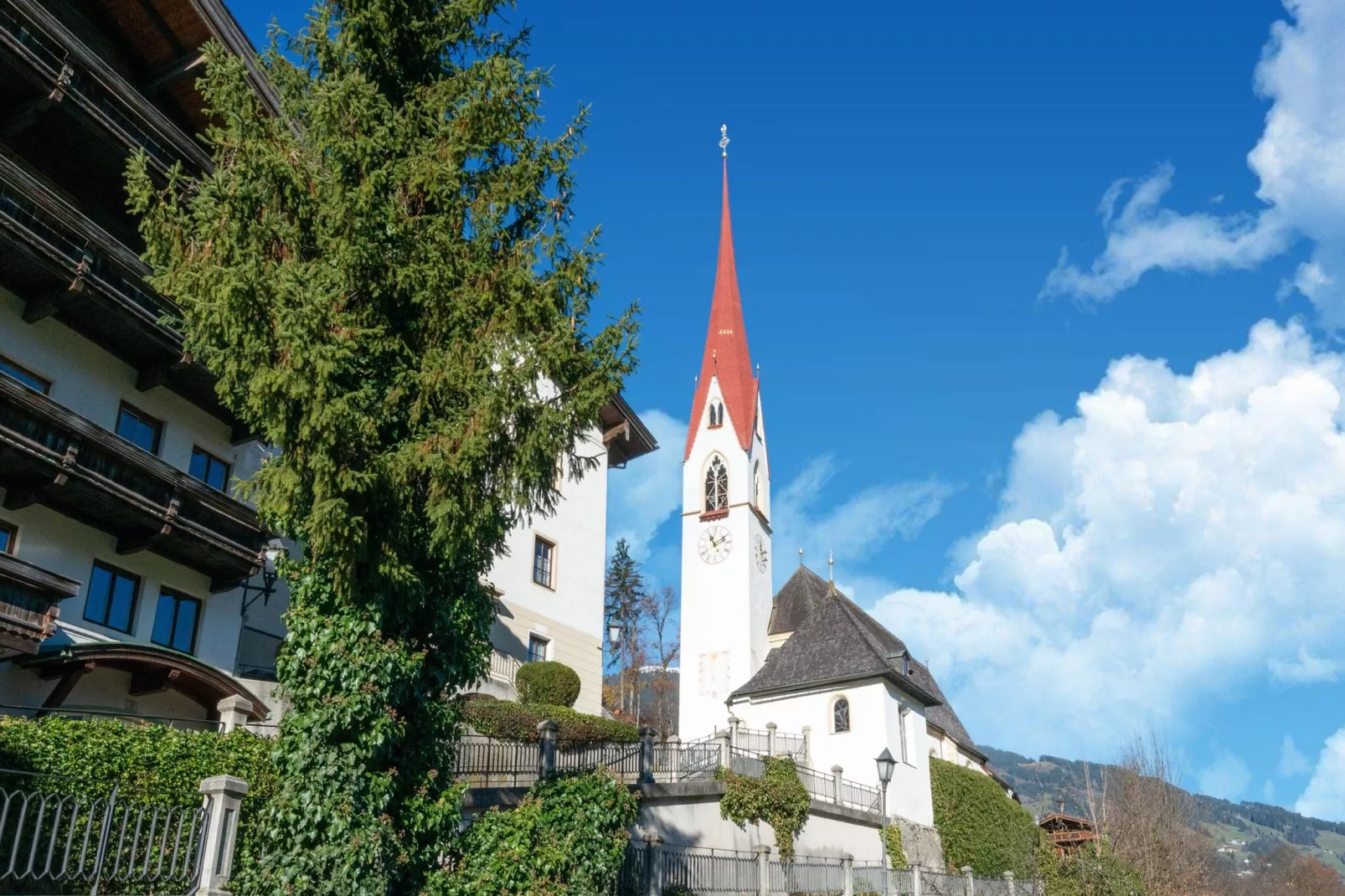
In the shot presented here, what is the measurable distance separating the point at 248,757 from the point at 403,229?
303 inches

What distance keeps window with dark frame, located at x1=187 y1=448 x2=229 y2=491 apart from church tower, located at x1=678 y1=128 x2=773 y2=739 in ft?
87.6

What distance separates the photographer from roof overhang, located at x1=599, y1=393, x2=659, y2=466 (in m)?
37.5

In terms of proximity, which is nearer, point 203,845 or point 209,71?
point 203,845

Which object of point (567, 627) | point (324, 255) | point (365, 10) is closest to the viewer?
point (324, 255)

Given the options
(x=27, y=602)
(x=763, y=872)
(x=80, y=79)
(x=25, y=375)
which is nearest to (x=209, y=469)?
(x=25, y=375)

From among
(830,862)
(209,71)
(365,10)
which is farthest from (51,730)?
(830,862)

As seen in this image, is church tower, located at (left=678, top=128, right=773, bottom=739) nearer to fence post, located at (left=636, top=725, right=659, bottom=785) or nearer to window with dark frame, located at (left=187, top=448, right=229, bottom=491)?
fence post, located at (left=636, top=725, right=659, bottom=785)

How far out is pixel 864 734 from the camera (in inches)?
1318

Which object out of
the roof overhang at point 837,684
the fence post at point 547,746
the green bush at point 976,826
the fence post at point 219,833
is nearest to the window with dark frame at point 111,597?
the fence post at point 547,746

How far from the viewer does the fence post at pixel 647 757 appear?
21.6m

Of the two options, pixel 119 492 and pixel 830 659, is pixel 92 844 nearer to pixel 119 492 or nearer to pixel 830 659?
pixel 119 492

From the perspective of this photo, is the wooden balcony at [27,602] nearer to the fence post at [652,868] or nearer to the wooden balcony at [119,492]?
the wooden balcony at [119,492]

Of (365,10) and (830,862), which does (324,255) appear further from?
(830,862)

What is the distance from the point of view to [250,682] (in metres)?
20.2
